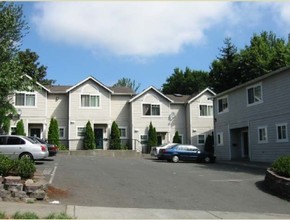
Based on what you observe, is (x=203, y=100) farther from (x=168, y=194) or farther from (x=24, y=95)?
(x=168, y=194)

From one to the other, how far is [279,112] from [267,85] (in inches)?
92.2

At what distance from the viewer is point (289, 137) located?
2681cm

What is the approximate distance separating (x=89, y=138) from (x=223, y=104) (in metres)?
14.2

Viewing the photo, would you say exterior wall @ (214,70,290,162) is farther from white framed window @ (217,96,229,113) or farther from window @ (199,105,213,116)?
window @ (199,105,213,116)

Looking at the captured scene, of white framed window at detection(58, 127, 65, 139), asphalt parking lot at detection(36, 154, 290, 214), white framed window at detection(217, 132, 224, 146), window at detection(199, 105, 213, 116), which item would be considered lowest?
asphalt parking lot at detection(36, 154, 290, 214)

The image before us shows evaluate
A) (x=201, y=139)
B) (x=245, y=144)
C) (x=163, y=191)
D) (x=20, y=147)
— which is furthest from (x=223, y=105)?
(x=163, y=191)

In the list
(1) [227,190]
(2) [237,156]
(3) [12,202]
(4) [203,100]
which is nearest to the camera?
(3) [12,202]

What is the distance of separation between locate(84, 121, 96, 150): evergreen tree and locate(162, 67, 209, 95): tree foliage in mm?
32448

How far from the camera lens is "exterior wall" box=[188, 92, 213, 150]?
159 feet

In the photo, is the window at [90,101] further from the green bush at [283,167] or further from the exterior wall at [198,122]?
the green bush at [283,167]

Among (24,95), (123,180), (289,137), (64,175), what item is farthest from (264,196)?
(24,95)

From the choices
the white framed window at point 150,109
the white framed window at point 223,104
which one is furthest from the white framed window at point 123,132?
the white framed window at point 223,104

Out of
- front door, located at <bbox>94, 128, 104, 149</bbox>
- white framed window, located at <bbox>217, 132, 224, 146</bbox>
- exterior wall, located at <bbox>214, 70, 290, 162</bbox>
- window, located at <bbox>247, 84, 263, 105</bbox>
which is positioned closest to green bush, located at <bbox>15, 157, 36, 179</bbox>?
exterior wall, located at <bbox>214, 70, 290, 162</bbox>

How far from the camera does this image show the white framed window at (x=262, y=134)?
29.7 m
